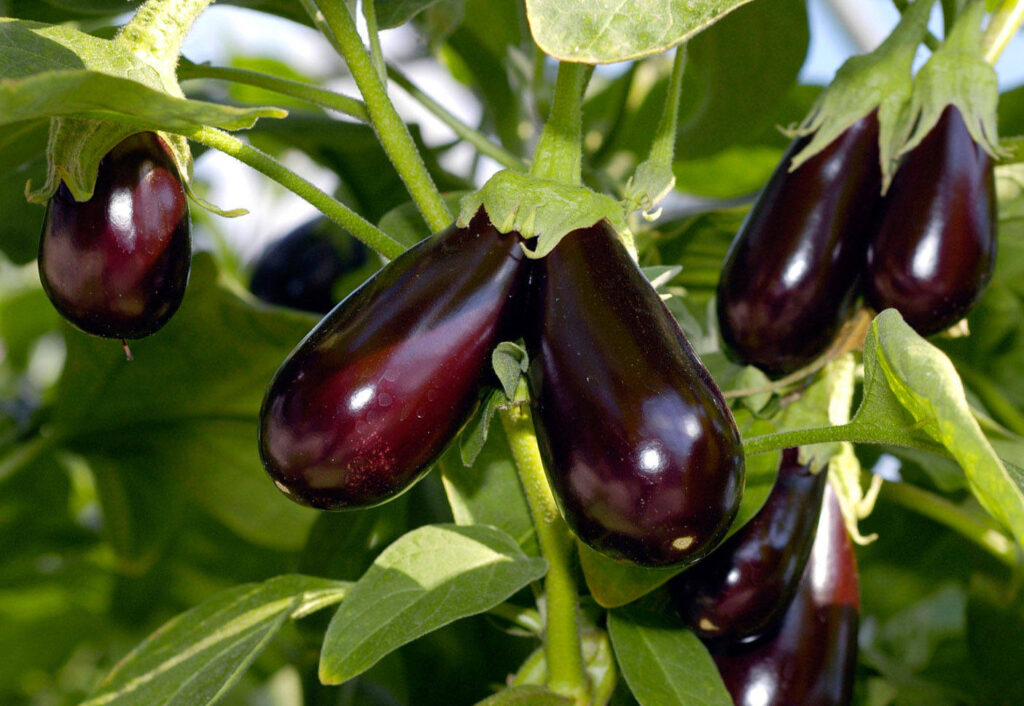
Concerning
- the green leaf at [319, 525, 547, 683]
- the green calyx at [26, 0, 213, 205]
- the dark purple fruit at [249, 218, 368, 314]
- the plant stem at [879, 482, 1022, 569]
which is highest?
the green calyx at [26, 0, 213, 205]

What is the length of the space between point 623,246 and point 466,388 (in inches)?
3.1

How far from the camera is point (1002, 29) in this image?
56 centimetres

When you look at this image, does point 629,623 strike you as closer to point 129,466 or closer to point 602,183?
point 602,183

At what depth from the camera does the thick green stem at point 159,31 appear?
0.38m

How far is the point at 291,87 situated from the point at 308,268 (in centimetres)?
40

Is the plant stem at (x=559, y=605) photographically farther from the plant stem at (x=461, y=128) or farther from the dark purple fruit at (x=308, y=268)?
the dark purple fruit at (x=308, y=268)

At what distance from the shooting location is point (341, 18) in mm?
423

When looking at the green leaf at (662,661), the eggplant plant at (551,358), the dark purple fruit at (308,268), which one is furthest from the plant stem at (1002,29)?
the dark purple fruit at (308,268)

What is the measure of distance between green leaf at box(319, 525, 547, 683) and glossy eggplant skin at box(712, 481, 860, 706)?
0.12 metres

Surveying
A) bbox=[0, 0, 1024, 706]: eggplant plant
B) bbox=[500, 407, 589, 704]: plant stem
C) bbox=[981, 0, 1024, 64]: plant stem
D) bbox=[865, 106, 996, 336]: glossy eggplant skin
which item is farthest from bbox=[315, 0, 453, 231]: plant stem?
bbox=[981, 0, 1024, 64]: plant stem

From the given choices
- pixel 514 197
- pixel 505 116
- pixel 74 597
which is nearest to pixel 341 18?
pixel 514 197

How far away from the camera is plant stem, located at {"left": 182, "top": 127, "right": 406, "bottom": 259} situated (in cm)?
38

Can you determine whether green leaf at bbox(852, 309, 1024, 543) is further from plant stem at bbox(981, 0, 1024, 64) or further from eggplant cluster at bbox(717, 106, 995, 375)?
plant stem at bbox(981, 0, 1024, 64)

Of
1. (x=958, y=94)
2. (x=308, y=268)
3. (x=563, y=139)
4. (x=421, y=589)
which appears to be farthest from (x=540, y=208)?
(x=308, y=268)
